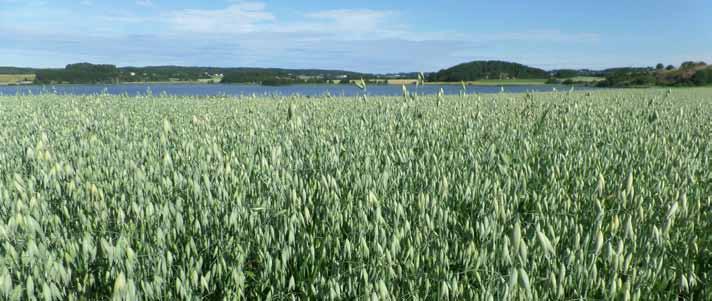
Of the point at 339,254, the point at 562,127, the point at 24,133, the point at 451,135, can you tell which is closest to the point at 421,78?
the point at 451,135

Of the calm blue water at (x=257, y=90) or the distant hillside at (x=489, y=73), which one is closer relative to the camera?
the calm blue water at (x=257, y=90)

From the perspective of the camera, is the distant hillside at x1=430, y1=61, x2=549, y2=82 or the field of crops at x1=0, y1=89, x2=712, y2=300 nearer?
the field of crops at x1=0, y1=89, x2=712, y2=300

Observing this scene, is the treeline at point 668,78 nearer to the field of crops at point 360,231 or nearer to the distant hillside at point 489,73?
the distant hillside at point 489,73

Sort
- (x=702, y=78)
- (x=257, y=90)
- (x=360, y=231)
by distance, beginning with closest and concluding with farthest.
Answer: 1. (x=360, y=231)
2. (x=257, y=90)
3. (x=702, y=78)

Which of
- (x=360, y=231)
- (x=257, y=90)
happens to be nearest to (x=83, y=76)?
(x=257, y=90)

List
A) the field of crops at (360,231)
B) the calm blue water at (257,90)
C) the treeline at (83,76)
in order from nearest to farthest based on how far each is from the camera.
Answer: the field of crops at (360,231) → the calm blue water at (257,90) → the treeline at (83,76)

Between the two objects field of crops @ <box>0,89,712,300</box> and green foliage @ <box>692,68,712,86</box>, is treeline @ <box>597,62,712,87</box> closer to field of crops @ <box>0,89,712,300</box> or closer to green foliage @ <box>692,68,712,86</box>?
green foliage @ <box>692,68,712,86</box>

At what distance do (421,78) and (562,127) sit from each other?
1606 mm

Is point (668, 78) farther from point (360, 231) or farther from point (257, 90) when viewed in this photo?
point (360, 231)

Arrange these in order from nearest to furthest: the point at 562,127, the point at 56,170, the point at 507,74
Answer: the point at 56,170 < the point at 562,127 < the point at 507,74

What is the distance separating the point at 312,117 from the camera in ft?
18.2

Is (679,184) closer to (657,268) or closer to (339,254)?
(657,268)


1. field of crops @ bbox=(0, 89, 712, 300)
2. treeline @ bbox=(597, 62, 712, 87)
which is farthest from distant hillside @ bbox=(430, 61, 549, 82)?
field of crops @ bbox=(0, 89, 712, 300)

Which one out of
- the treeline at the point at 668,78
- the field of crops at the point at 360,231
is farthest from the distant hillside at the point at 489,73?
the field of crops at the point at 360,231
